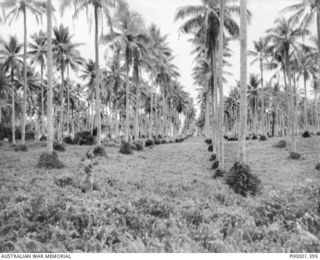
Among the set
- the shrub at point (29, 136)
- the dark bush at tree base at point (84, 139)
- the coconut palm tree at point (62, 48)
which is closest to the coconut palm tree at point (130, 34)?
the dark bush at tree base at point (84, 139)

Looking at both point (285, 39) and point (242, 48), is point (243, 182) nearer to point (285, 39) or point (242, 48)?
point (242, 48)

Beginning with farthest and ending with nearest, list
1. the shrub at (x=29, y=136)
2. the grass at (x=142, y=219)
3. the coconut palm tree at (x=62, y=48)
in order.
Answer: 1. the shrub at (x=29, y=136)
2. the coconut palm tree at (x=62, y=48)
3. the grass at (x=142, y=219)

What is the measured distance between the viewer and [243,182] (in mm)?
10016

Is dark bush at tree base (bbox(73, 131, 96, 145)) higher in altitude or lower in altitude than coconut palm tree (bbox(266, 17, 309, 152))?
lower

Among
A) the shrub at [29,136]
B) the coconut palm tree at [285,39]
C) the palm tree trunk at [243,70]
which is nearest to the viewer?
the palm tree trunk at [243,70]

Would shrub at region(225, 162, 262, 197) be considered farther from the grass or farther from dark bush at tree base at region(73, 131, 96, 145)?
dark bush at tree base at region(73, 131, 96, 145)

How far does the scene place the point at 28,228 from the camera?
518 cm

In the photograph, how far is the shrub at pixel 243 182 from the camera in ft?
32.2

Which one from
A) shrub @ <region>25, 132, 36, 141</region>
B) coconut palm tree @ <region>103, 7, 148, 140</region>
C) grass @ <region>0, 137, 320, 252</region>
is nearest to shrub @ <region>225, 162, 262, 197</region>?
grass @ <region>0, 137, 320, 252</region>

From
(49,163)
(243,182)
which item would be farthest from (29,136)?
(243,182)

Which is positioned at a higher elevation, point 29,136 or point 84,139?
point 29,136

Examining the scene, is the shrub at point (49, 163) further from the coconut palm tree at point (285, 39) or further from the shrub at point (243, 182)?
the coconut palm tree at point (285, 39)

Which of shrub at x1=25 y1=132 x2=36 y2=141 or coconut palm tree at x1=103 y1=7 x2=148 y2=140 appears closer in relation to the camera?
coconut palm tree at x1=103 y1=7 x2=148 y2=140

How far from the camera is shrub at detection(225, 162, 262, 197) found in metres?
9.81
